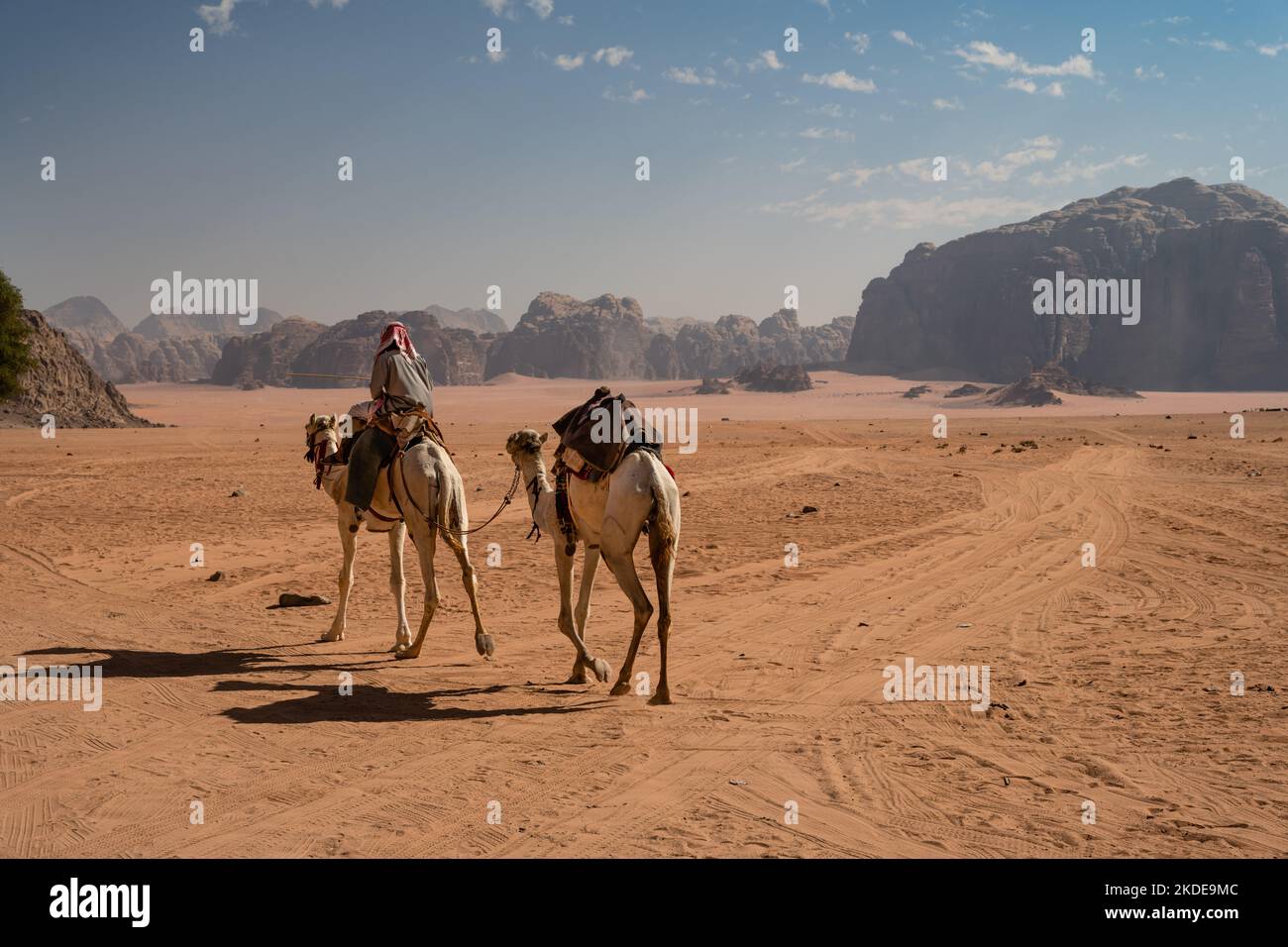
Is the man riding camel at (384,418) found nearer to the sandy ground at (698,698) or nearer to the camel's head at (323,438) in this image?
the camel's head at (323,438)

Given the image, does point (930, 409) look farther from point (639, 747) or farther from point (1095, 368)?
point (639, 747)

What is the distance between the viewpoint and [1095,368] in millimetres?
139125

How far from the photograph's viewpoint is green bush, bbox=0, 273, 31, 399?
41.3 metres

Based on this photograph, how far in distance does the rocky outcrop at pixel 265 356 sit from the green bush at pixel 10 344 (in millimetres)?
126768

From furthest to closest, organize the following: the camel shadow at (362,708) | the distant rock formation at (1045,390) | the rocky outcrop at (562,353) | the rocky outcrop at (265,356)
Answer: the rocky outcrop at (562,353) → the rocky outcrop at (265,356) → the distant rock formation at (1045,390) → the camel shadow at (362,708)

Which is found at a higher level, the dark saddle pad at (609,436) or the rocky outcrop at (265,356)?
the rocky outcrop at (265,356)

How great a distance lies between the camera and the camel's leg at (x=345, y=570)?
11.2m

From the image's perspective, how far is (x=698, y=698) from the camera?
8.88m

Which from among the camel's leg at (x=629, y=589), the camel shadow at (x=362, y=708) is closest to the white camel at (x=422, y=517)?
the camel shadow at (x=362, y=708)

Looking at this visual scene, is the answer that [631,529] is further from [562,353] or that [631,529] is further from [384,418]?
[562,353]

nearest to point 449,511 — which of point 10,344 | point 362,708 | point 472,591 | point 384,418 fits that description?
point 472,591

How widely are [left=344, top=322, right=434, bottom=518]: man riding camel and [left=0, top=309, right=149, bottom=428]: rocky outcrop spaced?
183 feet
